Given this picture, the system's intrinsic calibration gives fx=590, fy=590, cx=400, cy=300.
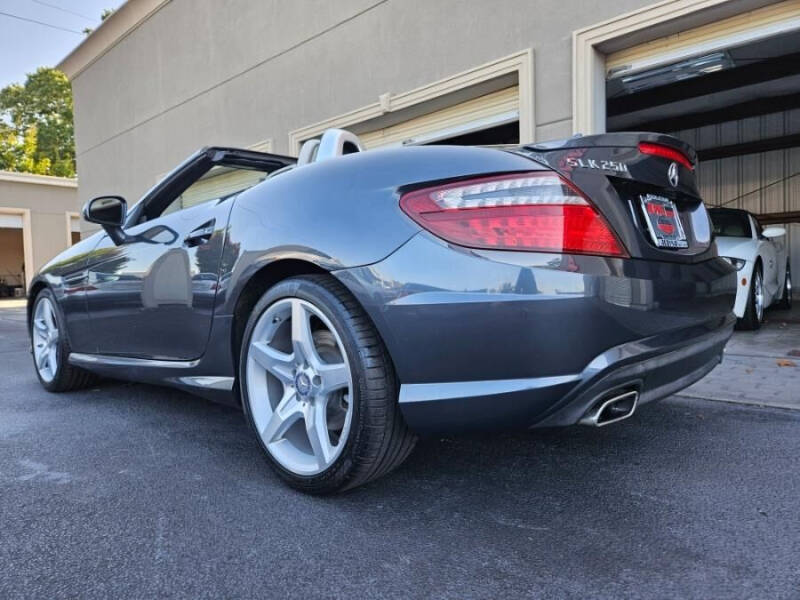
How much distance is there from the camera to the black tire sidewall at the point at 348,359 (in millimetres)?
1854

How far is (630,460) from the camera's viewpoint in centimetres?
243

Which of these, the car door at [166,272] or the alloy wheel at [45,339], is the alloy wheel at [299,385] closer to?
the car door at [166,272]

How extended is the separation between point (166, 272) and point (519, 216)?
1716mm

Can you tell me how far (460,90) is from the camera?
647 centimetres

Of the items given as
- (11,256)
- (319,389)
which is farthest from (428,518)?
(11,256)

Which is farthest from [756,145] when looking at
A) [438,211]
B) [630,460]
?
[438,211]

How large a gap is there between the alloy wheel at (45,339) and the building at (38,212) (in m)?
22.6

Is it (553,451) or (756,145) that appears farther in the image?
(756,145)

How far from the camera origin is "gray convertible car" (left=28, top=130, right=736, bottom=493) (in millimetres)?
1661

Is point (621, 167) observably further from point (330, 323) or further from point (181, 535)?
point (181, 535)

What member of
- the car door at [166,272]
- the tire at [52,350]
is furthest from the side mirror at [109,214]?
the tire at [52,350]

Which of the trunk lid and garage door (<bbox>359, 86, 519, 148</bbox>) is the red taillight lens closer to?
the trunk lid

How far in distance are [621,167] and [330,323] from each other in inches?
41.7

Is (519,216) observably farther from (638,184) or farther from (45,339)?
(45,339)
